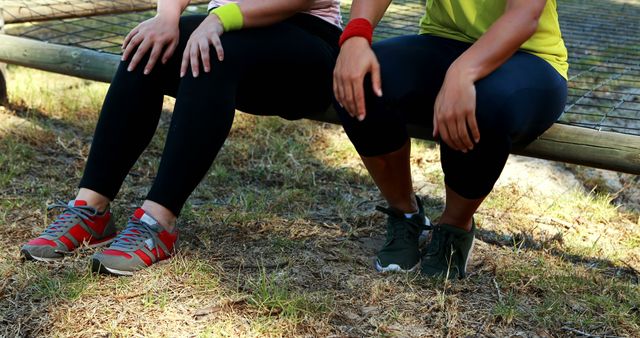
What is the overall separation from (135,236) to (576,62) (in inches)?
95.0

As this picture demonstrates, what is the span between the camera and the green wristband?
190 centimetres

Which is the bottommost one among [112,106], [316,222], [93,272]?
[316,222]

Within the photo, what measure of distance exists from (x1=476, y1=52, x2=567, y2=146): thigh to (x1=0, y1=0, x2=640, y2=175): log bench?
0.26 metres

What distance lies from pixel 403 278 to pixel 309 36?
2.16 ft

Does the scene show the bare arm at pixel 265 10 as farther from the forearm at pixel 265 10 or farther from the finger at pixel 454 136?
the finger at pixel 454 136

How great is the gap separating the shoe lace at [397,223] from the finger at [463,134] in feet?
1.35

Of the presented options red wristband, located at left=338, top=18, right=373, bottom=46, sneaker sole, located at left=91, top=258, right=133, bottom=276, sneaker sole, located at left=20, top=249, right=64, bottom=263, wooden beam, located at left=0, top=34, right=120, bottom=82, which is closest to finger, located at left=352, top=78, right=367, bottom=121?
red wristband, located at left=338, top=18, right=373, bottom=46

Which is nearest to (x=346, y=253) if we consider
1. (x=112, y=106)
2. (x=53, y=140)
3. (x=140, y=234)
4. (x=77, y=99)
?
(x=140, y=234)

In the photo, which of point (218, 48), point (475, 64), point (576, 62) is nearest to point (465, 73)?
point (475, 64)

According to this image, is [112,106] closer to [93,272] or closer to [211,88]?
[211,88]

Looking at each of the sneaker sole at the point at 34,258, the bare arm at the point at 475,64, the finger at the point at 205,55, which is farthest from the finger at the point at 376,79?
the sneaker sole at the point at 34,258

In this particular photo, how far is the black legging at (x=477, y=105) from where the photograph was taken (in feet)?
5.55

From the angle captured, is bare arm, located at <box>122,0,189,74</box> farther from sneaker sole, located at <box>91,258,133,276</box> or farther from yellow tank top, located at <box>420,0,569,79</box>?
yellow tank top, located at <box>420,0,569,79</box>

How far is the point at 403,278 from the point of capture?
195 cm
